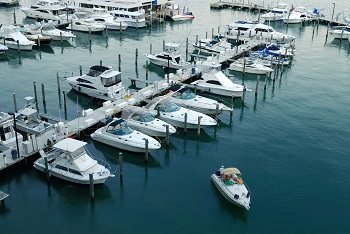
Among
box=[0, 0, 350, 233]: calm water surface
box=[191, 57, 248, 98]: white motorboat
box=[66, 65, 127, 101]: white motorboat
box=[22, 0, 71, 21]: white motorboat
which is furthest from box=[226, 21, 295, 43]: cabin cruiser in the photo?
box=[22, 0, 71, 21]: white motorboat

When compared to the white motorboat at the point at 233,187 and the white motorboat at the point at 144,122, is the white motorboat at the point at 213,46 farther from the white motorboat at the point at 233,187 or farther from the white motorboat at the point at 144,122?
the white motorboat at the point at 233,187

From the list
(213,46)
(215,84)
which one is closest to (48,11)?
(213,46)

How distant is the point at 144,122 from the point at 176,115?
4024mm

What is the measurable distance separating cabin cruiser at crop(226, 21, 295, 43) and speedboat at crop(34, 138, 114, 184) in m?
53.1

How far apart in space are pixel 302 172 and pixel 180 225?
13465 millimetres

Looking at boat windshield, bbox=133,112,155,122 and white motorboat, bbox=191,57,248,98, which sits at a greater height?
white motorboat, bbox=191,57,248,98

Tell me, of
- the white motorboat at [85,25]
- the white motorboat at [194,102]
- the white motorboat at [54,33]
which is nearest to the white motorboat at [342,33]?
the white motorboat at [85,25]

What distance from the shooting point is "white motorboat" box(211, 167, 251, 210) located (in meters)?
31.9

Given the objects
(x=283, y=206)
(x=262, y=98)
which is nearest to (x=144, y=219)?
(x=283, y=206)

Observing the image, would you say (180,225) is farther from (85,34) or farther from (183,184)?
(85,34)

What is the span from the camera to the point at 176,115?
44.5m

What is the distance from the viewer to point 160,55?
6594 cm

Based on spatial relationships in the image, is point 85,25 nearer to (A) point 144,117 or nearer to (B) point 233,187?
(A) point 144,117

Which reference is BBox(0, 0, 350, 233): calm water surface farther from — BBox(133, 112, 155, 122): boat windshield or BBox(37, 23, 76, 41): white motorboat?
BBox(37, 23, 76, 41): white motorboat
